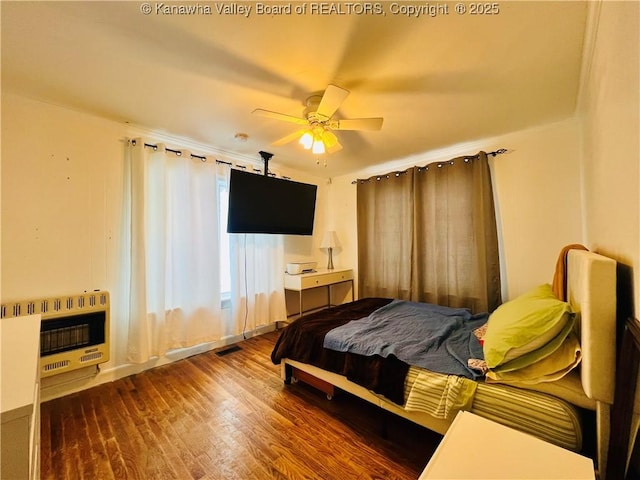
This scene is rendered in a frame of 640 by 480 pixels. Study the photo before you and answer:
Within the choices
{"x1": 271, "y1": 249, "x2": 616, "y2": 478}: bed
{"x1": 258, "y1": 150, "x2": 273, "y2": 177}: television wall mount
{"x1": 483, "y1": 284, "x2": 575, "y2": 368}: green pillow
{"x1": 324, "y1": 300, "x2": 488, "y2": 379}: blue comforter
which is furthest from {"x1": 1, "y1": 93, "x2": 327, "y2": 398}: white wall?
{"x1": 483, "y1": 284, "x2": 575, "y2": 368}: green pillow

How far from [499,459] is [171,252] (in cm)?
290

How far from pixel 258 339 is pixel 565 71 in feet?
12.6

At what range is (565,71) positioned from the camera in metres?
1.69

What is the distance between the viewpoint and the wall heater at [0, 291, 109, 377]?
1945 millimetres

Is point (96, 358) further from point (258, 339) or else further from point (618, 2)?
point (618, 2)

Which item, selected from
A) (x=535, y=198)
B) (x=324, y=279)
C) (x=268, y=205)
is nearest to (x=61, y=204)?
(x=268, y=205)

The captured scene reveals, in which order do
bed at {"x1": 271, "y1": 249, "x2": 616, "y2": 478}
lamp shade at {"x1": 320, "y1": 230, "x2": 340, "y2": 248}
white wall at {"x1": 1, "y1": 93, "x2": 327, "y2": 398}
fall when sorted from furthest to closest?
1. lamp shade at {"x1": 320, "y1": 230, "x2": 340, "y2": 248}
2. white wall at {"x1": 1, "y1": 93, "x2": 327, "y2": 398}
3. bed at {"x1": 271, "y1": 249, "x2": 616, "y2": 478}

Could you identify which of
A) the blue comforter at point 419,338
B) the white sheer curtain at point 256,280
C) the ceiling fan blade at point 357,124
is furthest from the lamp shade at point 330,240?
the ceiling fan blade at point 357,124

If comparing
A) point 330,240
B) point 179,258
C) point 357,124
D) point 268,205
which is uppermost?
point 357,124

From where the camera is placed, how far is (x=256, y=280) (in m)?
3.40

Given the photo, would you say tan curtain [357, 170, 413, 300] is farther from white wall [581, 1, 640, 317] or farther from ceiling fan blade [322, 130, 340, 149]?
white wall [581, 1, 640, 317]

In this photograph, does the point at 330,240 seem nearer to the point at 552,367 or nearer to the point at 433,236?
the point at 433,236

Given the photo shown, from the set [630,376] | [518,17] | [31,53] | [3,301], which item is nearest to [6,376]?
[3,301]

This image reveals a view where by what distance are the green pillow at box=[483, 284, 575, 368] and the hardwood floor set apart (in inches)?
31.0
